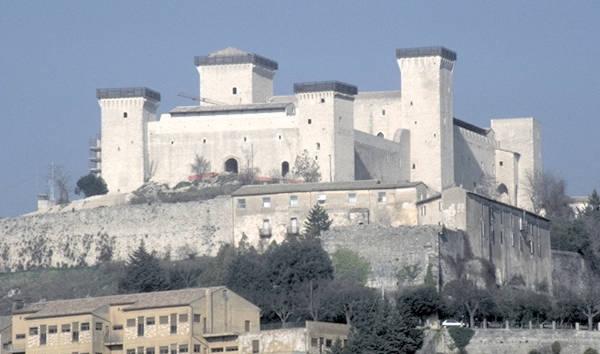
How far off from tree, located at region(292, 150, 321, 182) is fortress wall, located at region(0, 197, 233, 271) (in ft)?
18.8

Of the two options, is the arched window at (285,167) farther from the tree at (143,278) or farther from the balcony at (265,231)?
the tree at (143,278)

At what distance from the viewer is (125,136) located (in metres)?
98.6

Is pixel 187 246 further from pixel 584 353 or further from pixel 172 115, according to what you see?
pixel 584 353

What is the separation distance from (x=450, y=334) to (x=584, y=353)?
404 centimetres

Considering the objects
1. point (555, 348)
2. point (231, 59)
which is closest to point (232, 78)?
point (231, 59)

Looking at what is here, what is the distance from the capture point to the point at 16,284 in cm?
8900

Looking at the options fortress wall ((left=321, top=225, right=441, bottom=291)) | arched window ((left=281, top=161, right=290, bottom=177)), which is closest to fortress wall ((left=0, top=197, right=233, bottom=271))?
arched window ((left=281, top=161, right=290, bottom=177))

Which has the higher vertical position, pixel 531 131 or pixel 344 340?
pixel 531 131

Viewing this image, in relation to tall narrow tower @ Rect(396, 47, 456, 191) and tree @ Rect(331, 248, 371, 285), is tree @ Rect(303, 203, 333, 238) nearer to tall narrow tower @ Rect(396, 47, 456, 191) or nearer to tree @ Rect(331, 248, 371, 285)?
tree @ Rect(331, 248, 371, 285)

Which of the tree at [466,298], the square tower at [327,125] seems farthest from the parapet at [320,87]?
the tree at [466,298]

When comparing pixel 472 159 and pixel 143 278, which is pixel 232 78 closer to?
pixel 472 159

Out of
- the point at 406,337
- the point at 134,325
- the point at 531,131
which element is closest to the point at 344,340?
the point at 406,337

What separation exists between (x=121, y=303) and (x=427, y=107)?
2963 centimetres

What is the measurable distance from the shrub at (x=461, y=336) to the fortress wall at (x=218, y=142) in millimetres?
25241
